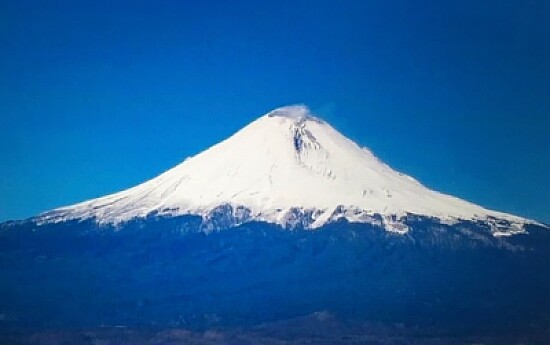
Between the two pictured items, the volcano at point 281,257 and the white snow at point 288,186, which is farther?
the white snow at point 288,186

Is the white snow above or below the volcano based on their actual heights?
above

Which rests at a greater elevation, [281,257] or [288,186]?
[288,186]

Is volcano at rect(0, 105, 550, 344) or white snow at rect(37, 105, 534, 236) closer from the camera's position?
volcano at rect(0, 105, 550, 344)

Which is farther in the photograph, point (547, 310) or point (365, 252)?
point (365, 252)

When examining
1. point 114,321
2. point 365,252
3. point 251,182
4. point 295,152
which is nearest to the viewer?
point 114,321

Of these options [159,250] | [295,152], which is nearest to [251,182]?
[295,152]

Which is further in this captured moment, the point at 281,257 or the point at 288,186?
the point at 288,186

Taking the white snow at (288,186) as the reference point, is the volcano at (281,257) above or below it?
below

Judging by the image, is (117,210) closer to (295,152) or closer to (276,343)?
(295,152)
